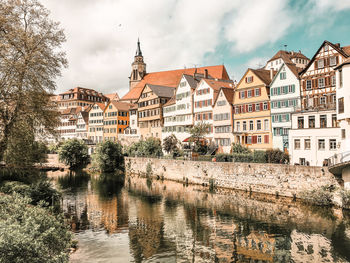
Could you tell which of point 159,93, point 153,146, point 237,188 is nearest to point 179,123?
point 153,146

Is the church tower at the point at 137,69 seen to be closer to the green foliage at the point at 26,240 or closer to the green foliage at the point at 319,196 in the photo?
the green foliage at the point at 319,196

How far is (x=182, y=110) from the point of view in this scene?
50.8m

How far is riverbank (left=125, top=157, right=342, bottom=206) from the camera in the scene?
2408cm

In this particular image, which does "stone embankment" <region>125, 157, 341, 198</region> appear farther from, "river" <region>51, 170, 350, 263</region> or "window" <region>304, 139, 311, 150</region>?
"window" <region>304, 139, 311, 150</region>

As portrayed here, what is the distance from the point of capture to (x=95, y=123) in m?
78.1

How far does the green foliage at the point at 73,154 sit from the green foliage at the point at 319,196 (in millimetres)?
46224

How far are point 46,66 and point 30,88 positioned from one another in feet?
6.23

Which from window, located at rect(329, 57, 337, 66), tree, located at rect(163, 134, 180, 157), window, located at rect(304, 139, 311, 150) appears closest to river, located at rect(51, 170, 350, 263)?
window, located at rect(304, 139, 311, 150)

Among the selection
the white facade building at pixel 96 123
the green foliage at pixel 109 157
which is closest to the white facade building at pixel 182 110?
the green foliage at pixel 109 157

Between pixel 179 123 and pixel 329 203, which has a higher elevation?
pixel 179 123

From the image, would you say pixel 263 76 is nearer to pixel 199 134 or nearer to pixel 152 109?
pixel 199 134

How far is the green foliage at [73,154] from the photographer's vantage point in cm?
5772

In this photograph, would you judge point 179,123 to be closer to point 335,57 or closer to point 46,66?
point 335,57

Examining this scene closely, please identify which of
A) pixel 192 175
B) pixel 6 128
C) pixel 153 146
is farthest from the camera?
pixel 153 146
